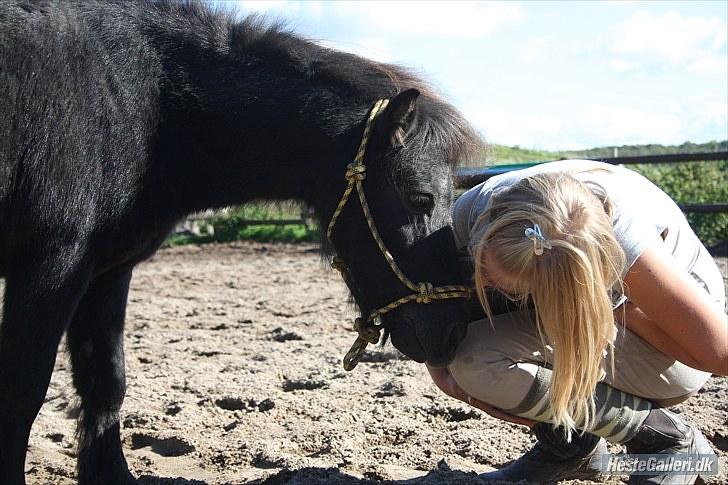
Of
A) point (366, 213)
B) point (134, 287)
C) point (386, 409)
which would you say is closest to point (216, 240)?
point (134, 287)

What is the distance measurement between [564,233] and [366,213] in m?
0.73

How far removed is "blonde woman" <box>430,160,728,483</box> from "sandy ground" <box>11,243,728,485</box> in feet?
1.12

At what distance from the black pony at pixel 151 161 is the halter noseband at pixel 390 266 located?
0.09ft

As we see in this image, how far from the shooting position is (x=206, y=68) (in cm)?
307

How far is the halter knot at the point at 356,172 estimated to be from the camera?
2846mm

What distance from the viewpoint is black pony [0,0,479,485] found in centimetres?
265

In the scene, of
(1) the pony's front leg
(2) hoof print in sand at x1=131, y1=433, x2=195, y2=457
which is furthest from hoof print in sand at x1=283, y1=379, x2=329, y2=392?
(1) the pony's front leg

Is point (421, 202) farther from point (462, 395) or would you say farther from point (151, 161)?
point (151, 161)

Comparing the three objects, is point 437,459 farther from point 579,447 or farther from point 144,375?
point 144,375

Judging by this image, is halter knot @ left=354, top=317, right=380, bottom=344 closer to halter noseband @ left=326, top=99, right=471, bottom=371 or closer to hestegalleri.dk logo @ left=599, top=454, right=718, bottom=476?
halter noseband @ left=326, top=99, right=471, bottom=371

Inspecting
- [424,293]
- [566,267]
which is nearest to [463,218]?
[424,293]

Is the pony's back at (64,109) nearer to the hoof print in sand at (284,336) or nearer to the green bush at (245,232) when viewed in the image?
the hoof print in sand at (284,336)

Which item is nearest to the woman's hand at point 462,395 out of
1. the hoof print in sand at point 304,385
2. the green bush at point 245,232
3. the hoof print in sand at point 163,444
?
the hoof print in sand at point 163,444

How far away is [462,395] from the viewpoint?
291cm
